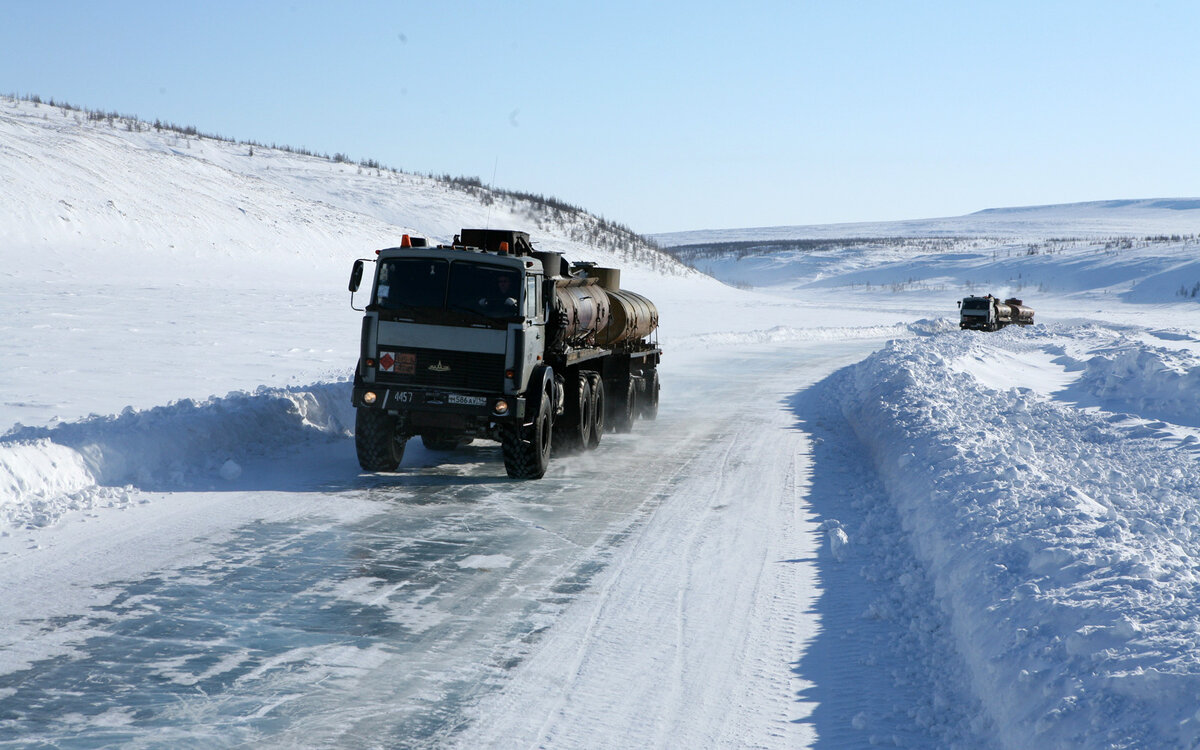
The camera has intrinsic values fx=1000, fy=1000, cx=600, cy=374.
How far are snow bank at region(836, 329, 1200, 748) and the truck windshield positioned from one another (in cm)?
508

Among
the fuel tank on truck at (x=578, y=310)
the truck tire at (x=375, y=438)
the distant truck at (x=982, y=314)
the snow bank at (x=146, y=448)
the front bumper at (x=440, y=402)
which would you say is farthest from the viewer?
the distant truck at (x=982, y=314)

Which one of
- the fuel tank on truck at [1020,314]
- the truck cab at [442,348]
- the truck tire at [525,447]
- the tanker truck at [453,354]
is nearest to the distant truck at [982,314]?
the fuel tank on truck at [1020,314]

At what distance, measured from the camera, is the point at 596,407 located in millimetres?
15766

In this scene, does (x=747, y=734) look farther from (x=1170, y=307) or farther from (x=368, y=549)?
(x=1170, y=307)

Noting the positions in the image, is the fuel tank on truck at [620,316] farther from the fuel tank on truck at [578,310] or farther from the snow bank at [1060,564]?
the snow bank at [1060,564]

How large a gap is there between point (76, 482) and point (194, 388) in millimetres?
7546

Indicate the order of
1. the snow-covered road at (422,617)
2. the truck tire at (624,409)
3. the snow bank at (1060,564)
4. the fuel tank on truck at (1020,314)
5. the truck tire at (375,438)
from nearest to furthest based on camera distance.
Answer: the snow bank at (1060,564)
the snow-covered road at (422,617)
the truck tire at (375,438)
the truck tire at (624,409)
the fuel tank on truck at (1020,314)

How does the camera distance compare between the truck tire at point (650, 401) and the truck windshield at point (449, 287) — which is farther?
the truck tire at point (650, 401)

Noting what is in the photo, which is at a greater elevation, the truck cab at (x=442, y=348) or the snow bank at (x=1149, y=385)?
the truck cab at (x=442, y=348)

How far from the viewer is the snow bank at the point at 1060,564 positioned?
4902mm

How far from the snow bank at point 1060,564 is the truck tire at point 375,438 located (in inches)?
233

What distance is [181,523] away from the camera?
917 cm

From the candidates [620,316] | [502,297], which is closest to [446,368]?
[502,297]

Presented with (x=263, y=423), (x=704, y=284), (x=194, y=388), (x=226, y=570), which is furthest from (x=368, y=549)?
(x=704, y=284)
